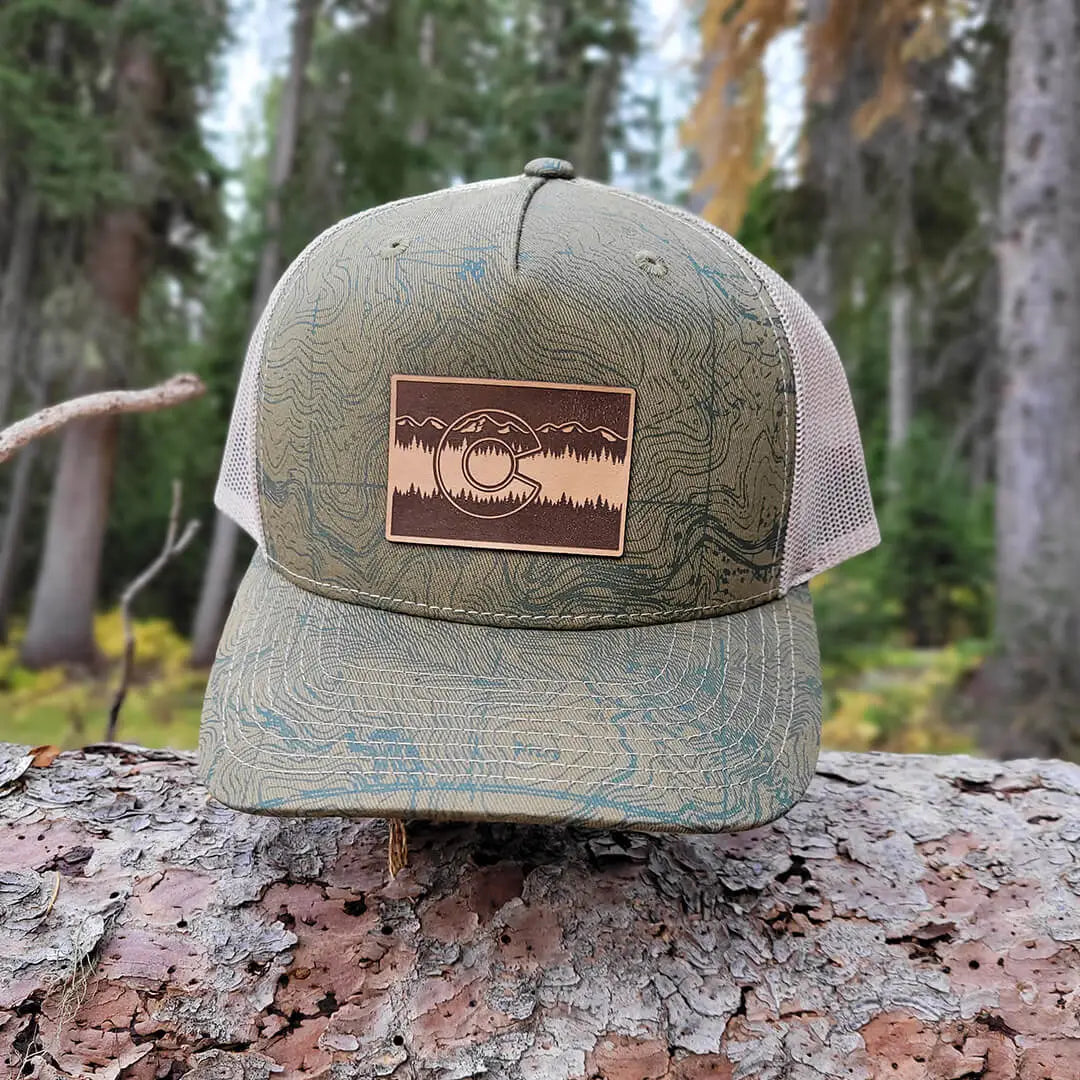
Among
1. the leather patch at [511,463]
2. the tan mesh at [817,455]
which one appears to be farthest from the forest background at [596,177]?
the leather patch at [511,463]

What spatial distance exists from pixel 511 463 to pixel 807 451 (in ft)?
1.05

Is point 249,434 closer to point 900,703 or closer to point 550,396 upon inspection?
point 550,396

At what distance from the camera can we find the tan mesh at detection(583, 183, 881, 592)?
100cm

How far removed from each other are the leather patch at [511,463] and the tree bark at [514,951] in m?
0.32

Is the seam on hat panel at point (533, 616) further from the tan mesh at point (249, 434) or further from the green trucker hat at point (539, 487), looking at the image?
the tan mesh at point (249, 434)

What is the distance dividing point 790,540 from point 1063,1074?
552mm

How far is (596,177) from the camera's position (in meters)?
6.50

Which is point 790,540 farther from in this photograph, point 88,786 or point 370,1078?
point 88,786

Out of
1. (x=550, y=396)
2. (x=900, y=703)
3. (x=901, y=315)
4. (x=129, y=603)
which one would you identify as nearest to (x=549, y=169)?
(x=550, y=396)

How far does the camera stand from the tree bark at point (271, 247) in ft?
17.1

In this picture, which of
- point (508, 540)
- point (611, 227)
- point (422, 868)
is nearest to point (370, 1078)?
point (422, 868)

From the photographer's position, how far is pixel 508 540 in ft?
3.11

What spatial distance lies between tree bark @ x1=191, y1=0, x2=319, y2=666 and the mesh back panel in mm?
4235

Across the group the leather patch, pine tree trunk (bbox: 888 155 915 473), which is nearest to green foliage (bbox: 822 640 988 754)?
pine tree trunk (bbox: 888 155 915 473)
